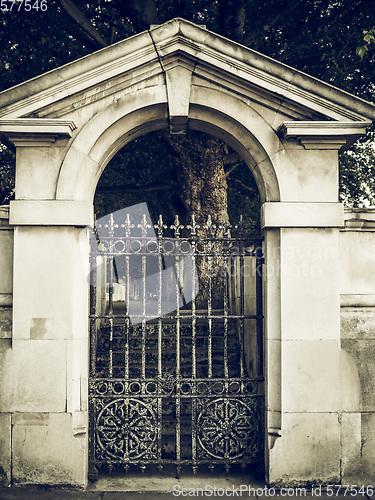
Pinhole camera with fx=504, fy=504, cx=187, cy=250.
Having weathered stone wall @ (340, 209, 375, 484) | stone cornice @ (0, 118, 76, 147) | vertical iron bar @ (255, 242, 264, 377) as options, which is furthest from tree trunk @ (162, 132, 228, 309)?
stone cornice @ (0, 118, 76, 147)

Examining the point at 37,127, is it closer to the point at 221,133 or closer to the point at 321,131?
the point at 221,133

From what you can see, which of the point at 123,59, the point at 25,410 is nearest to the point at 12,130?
the point at 123,59

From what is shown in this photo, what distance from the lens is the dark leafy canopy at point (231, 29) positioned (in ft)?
29.1

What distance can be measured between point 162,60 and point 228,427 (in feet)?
12.6

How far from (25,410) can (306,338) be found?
9.42 ft

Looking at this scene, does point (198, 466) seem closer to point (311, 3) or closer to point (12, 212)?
point (12, 212)

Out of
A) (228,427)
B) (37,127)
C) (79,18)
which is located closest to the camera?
(37,127)

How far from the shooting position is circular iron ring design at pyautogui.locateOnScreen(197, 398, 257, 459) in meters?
5.26

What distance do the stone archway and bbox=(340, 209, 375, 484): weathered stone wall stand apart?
12cm

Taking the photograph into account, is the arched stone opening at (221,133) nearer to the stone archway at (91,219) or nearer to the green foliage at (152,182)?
the stone archway at (91,219)

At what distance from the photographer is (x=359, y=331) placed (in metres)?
5.17

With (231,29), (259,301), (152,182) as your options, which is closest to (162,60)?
(259,301)

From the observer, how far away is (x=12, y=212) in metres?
5.01

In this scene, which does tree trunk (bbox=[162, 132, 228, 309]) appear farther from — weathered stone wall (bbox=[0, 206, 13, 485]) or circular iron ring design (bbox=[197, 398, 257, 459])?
weathered stone wall (bbox=[0, 206, 13, 485])
